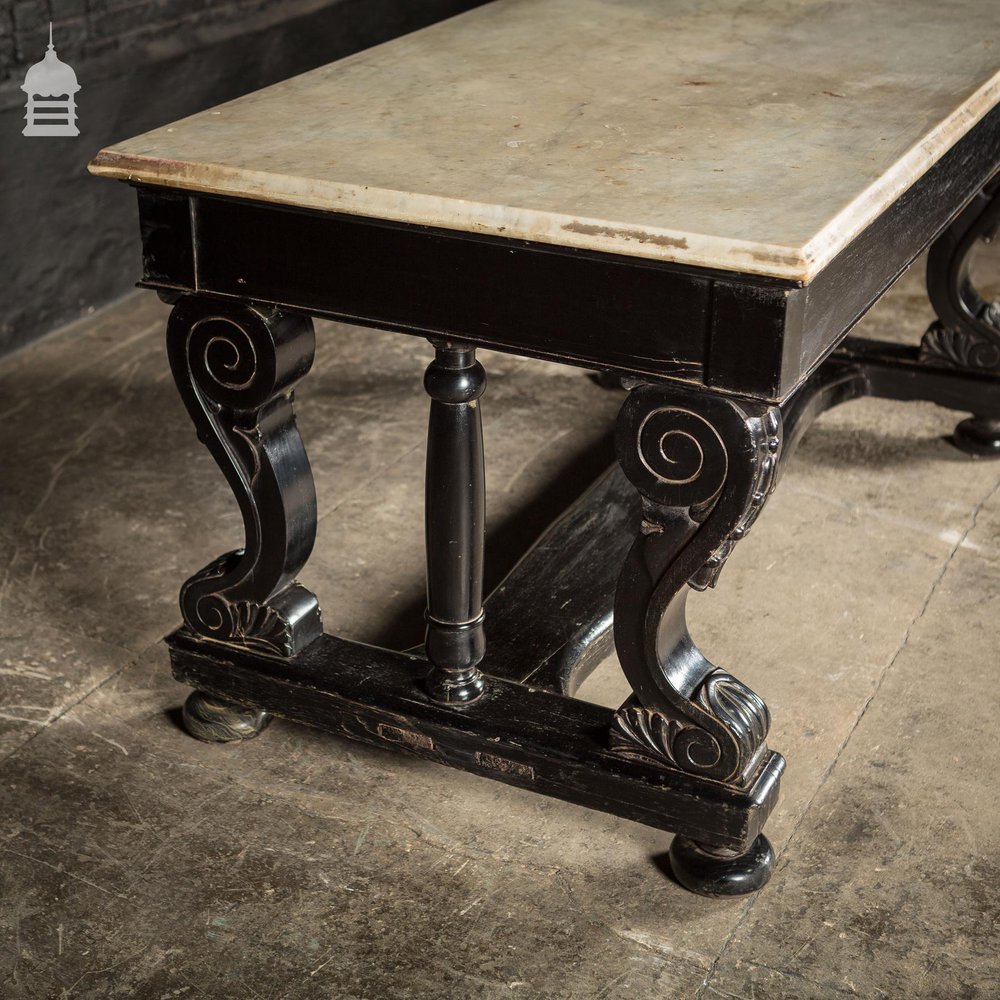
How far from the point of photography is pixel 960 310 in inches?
117

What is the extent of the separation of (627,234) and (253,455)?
27.0 inches

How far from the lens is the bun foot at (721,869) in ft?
6.12

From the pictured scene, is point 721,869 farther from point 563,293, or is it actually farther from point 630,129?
point 630,129

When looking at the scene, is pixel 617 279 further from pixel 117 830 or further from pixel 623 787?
pixel 117 830

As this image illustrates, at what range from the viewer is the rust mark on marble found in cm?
150

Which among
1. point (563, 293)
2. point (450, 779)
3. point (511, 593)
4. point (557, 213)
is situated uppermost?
point (557, 213)

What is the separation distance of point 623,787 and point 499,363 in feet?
6.03

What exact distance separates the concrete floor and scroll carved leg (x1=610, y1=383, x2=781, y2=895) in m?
0.16

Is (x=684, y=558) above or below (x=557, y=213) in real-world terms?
below

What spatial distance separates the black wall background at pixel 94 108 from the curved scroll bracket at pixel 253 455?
173 cm

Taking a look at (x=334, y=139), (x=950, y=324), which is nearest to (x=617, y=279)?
(x=334, y=139)

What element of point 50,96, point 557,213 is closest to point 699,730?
point 557,213

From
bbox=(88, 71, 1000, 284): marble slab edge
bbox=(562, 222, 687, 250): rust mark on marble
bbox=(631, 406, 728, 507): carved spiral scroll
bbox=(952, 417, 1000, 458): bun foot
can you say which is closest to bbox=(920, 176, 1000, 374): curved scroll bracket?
bbox=(952, 417, 1000, 458): bun foot

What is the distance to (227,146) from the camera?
180cm
